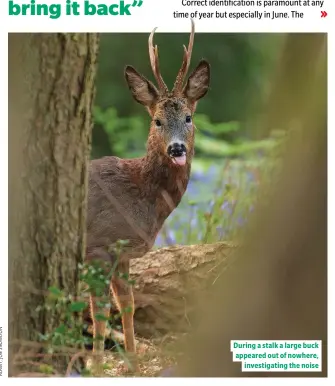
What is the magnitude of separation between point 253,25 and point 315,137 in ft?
6.62

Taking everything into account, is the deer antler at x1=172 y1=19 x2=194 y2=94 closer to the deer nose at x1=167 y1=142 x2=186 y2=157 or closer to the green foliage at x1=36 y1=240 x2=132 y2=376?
the deer nose at x1=167 y1=142 x2=186 y2=157

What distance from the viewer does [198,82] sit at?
6148mm

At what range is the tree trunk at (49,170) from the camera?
4250 millimetres

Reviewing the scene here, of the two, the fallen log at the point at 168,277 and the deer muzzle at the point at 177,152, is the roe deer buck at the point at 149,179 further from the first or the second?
the fallen log at the point at 168,277

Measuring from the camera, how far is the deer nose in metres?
5.92

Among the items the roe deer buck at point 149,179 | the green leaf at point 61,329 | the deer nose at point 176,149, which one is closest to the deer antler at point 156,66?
the roe deer buck at point 149,179

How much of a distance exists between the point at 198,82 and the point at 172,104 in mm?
291

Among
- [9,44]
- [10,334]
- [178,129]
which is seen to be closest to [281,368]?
[10,334]

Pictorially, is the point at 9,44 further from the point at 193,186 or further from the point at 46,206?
the point at 193,186

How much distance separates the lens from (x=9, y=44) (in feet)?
16.1

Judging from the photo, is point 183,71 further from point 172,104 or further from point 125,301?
point 125,301

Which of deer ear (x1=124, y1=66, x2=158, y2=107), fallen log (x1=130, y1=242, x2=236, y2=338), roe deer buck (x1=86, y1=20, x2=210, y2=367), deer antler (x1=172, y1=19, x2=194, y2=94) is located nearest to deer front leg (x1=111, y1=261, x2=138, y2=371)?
roe deer buck (x1=86, y1=20, x2=210, y2=367)

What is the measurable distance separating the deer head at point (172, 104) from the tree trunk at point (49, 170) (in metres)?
1.67

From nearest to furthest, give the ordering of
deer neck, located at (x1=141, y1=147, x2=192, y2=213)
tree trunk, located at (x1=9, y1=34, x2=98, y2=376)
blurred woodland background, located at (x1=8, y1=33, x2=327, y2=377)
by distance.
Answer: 1. blurred woodland background, located at (x1=8, y1=33, x2=327, y2=377)
2. tree trunk, located at (x1=9, y1=34, x2=98, y2=376)
3. deer neck, located at (x1=141, y1=147, x2=192, y2=213)
